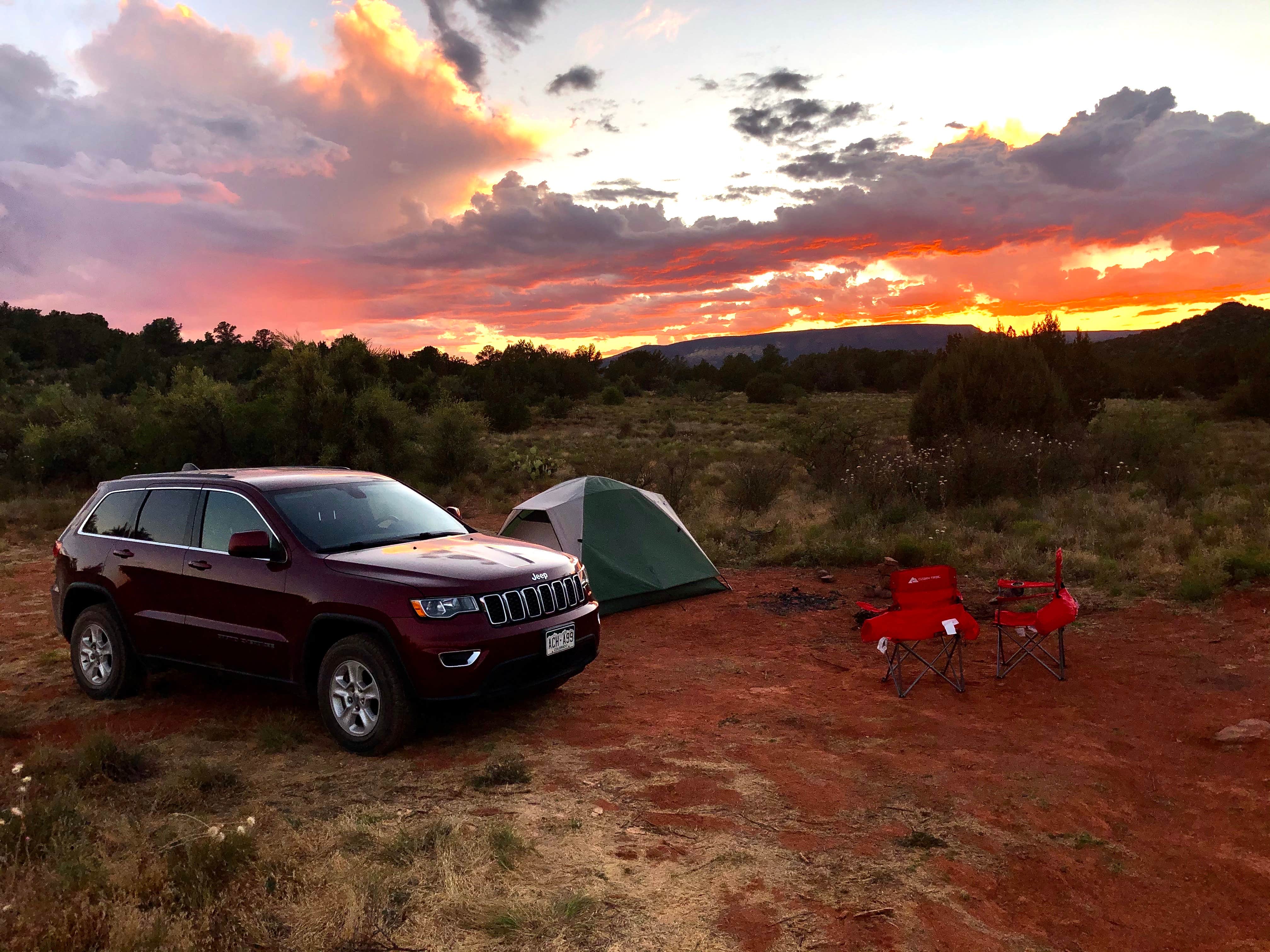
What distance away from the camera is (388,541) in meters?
6.32

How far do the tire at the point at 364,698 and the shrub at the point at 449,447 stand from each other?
49.7 ft

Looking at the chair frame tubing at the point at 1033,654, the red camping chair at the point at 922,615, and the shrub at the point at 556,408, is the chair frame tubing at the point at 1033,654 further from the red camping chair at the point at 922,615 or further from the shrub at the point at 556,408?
the shrub at the point at 556,408

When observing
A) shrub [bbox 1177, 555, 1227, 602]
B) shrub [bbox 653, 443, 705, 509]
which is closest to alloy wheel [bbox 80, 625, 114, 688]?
shrub [bbox 653, 443, 705, 509]

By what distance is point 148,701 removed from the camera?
700 cm

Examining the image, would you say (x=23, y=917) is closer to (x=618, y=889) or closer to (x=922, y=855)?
(x=618, y=889)

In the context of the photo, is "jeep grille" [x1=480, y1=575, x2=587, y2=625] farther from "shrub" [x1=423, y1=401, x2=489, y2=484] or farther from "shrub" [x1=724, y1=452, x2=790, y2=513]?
"shrub" [x1=423, y1=401, x2=489, y2=484]

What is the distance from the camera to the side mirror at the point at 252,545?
18.9 feet

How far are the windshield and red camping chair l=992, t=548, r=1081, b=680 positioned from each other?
14.8 feet

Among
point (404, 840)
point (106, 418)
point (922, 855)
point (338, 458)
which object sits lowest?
point (922, 855)

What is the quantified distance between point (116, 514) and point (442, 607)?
11.4 feet

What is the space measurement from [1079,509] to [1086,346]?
39.9 ft

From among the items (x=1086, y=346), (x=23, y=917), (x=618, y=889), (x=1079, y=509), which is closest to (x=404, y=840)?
(x=618, y=889)

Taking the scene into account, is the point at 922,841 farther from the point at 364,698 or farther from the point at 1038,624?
the point at 364,698

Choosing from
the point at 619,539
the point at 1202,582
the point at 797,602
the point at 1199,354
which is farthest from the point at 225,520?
the point at 1199,354
